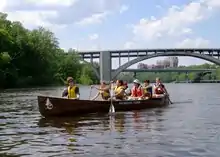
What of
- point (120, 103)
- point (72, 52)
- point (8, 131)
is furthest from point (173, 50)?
point (8, 131)

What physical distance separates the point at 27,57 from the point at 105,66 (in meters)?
35.6

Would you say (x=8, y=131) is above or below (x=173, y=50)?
below

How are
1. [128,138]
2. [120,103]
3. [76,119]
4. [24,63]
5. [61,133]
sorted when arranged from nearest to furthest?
1. [128,138]
2. [61,133]
3. [76,119]
4. [120,103]
5. [24,63]

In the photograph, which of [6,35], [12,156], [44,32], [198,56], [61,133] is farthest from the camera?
[198,56]

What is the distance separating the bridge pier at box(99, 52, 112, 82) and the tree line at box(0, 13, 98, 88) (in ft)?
40.4

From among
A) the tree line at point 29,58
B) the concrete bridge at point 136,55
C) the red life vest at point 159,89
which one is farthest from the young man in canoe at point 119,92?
the concrete bridge at point 136,55

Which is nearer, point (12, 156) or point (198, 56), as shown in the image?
point (12, 156)

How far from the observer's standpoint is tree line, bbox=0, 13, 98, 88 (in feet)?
209

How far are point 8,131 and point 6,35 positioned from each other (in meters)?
50.6

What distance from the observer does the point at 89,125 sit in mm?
15508

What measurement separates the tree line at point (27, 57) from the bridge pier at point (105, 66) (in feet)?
40.4

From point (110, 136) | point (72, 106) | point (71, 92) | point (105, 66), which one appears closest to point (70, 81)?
point (71, 92)

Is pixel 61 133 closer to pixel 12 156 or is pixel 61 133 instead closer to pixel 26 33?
pixel 12 156

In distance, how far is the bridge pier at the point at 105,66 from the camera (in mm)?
104963
